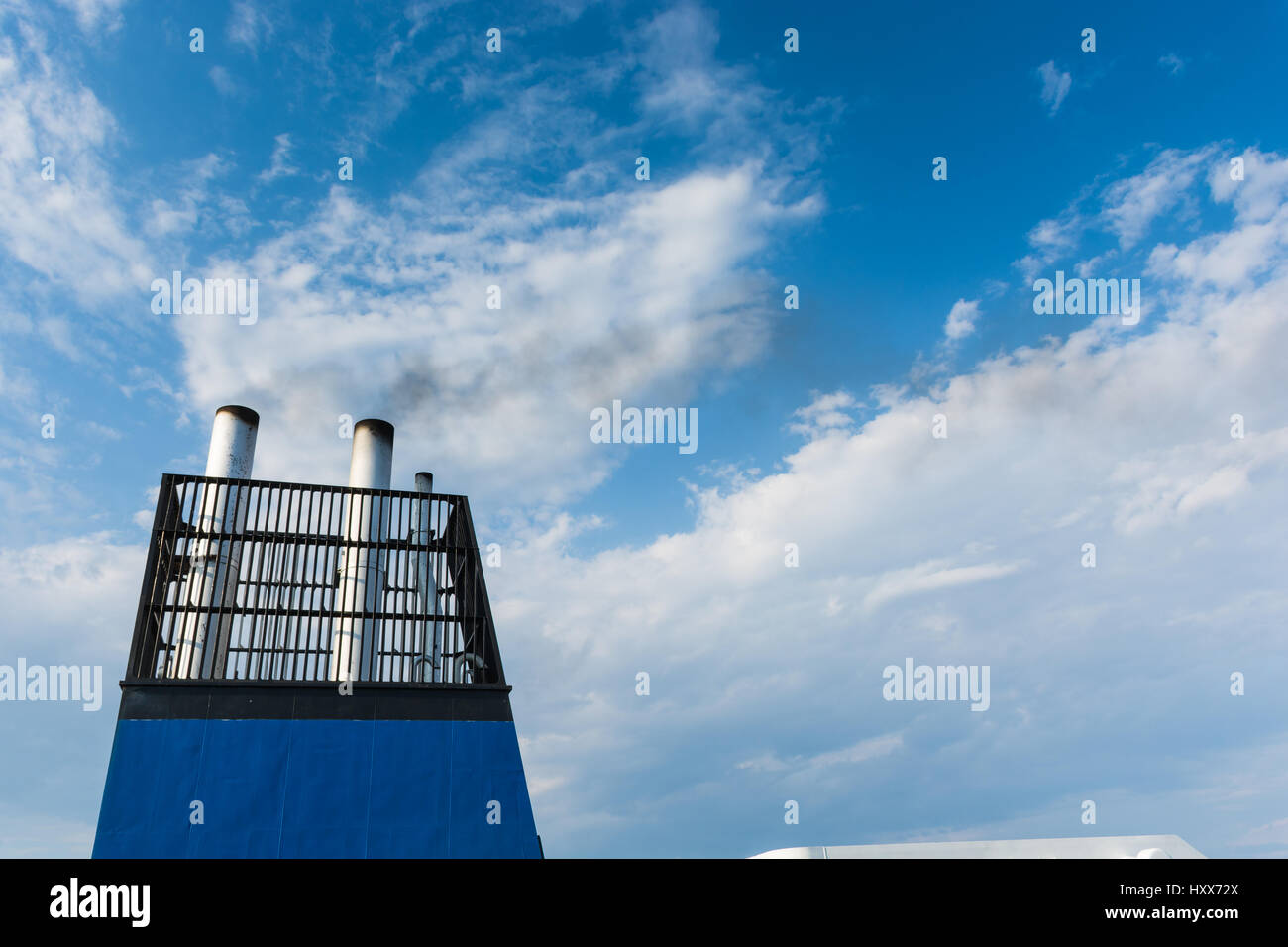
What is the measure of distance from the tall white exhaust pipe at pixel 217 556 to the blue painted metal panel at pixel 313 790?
1.79 meters

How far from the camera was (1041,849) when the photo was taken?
8258mm

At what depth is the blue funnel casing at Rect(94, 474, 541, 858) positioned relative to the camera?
14.2 metres

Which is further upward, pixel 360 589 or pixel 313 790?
pixel 360 589

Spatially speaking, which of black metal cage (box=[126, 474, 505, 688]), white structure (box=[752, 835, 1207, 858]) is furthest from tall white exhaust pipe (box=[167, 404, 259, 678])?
white structure (box=[752, 835, 1207, 858])

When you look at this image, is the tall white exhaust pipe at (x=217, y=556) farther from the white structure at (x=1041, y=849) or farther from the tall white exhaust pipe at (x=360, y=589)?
the white structure at (x=1041, y=849)

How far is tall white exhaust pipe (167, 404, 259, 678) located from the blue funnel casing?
7 centimetres

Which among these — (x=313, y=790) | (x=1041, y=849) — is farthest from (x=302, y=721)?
(x=1041, y=849)

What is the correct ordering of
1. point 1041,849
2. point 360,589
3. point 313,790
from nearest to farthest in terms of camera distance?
1. point 1041,849
2. point 313,790
3. point 360,589

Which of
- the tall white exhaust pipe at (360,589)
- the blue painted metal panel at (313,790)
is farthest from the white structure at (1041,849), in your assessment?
the tall white exhaust pipe at (360,589)

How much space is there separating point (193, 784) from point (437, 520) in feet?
23.6

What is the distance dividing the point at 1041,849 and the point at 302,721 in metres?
12.5

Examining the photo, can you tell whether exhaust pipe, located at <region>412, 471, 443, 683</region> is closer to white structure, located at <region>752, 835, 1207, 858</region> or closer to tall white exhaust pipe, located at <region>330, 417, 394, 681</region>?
tall white exhaust pipe, located at <region>330, 417, 394, 681</region>

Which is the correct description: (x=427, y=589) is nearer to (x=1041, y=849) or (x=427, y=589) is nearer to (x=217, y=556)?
(x=217, y=556)

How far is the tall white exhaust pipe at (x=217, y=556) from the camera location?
54.9 feet
